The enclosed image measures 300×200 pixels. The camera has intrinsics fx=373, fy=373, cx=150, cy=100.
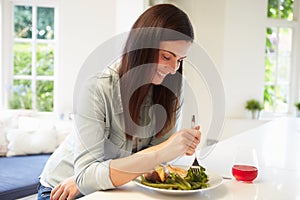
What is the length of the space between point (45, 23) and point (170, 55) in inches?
130

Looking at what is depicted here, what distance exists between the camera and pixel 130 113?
120 centimetres

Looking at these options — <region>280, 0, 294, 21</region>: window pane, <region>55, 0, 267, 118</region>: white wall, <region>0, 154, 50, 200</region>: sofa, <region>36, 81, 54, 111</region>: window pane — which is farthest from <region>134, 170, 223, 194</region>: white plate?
<region>280, 0, 294, 21</region>: window pane

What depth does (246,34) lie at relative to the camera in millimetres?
4500

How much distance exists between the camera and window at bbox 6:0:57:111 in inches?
160

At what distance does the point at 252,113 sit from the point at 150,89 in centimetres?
343

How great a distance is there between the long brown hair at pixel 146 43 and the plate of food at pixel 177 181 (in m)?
0.20

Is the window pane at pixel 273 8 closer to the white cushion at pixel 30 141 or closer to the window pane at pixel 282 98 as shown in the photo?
the window pane at pixel 282 98

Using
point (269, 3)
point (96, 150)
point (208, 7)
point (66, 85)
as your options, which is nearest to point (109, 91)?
point (96, 150)

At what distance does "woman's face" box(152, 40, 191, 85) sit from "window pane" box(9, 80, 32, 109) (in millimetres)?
3210

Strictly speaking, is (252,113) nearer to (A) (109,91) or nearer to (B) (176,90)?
(B) (176,90)

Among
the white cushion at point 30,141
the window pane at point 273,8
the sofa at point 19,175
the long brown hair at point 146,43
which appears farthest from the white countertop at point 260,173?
the window pane at point 273,8

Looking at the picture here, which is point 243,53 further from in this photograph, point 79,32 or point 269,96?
point 79,32

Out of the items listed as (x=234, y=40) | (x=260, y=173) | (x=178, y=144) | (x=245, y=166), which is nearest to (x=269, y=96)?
(x=234, y=40)

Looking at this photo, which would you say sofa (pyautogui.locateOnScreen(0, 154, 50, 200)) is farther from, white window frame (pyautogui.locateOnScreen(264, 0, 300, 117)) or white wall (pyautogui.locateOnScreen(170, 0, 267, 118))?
white window frame (pyautogui.locateOnScreen(264, 0, 300, 117))
